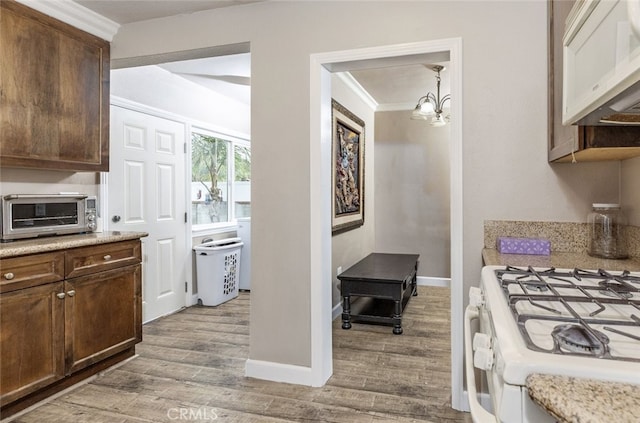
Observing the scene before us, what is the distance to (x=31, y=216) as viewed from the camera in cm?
244

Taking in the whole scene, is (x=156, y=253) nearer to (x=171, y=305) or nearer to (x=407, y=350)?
(x=171, y=305)

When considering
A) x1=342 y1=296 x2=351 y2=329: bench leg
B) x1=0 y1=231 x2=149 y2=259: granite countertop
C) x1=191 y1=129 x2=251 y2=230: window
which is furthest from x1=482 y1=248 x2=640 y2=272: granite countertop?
x1=191 y1=129 x2=251 y2=230: window

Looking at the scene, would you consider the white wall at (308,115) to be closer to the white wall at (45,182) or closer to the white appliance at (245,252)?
the white wall at (45,182)

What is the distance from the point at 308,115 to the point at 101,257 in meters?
1.60

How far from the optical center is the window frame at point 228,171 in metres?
4.20

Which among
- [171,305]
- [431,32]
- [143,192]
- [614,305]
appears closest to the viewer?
[614,305]

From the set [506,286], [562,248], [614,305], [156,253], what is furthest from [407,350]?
[156,253]

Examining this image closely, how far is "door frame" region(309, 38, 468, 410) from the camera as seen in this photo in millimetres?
2156

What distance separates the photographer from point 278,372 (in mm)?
2498

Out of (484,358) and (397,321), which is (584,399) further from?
(397,321)

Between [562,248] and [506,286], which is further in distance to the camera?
[562,248]

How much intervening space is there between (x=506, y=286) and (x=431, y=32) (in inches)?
61.7

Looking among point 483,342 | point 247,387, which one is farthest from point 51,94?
point 483,342

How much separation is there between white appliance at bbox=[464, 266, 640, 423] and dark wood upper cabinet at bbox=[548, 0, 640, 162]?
0.47 m
